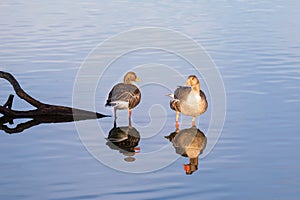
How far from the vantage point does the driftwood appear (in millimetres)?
18219

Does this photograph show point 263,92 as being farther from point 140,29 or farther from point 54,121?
point 140,29

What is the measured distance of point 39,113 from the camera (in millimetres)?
18500

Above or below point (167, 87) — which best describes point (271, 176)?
below

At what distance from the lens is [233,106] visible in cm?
1923

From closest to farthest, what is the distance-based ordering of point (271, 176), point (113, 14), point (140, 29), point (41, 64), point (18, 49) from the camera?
point (271, 176)
point (41, 64)
point (18, 49)
point (140, 29)
point (113, 14)

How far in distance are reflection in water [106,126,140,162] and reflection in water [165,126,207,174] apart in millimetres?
909

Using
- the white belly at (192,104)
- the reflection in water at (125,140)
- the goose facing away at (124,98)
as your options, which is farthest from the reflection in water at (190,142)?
the goose facing away at (124,98)

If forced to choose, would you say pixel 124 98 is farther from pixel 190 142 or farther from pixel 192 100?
pixel 190 142

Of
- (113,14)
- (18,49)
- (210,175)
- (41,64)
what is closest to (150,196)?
(210,175)

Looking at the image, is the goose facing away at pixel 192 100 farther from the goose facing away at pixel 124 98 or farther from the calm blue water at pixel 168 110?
the goose facing away at pixel 124 98

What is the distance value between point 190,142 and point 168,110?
278 cm

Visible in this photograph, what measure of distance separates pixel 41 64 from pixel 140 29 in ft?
34.0

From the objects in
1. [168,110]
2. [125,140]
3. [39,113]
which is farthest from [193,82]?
[39,113]

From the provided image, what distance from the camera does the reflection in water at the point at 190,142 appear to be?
15157 mm
